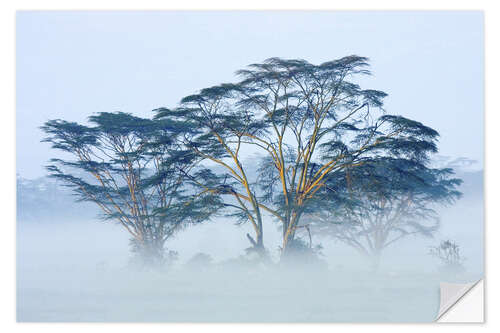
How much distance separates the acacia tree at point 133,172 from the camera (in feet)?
Answer: 30.5

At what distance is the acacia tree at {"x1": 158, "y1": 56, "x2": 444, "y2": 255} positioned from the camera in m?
9.17

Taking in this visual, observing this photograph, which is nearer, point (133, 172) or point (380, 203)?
point (380, 203)

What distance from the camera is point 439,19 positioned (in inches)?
347

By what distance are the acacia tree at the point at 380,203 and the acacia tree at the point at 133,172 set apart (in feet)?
6.35

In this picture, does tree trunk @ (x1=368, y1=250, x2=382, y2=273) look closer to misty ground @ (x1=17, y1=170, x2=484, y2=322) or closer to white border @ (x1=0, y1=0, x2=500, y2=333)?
misty ground @ (x1=17, y1=170, x2=484, y2=322)

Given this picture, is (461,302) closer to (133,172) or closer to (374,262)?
(374,262)

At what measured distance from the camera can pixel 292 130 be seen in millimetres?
9367

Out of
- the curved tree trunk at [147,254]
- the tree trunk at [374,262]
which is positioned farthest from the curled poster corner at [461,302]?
the curved tree trunk at [147,254]

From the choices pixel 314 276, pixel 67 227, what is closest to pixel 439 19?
pixel 314 276

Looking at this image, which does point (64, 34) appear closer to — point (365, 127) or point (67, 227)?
point (67, 227)

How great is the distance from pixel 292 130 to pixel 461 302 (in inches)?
145
